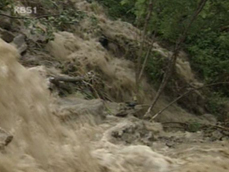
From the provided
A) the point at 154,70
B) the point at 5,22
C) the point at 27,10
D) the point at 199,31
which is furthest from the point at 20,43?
the point at 199,31

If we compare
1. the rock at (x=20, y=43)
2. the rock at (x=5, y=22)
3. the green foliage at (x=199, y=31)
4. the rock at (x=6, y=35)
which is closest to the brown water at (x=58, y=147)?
the rock at (x=20, y=43)

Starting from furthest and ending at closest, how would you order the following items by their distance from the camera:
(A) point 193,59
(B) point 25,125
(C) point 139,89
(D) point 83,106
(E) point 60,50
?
1. (A) point 193,59
2. (C) point 139,89
3. (E) point 60,50
4. (D) point 83,106
5. (B) point 25,125

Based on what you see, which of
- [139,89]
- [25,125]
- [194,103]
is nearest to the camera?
[25,125]

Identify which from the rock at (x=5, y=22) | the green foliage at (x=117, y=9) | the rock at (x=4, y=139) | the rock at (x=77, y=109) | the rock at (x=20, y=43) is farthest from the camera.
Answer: the green foliage at (x=117, y=9)

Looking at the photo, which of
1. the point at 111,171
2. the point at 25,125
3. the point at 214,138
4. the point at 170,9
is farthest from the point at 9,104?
the point at 170,9

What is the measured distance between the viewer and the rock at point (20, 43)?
18.7ft

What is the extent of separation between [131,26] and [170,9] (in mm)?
3092

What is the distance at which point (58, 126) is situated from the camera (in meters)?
3.79

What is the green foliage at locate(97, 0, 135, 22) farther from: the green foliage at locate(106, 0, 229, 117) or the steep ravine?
the steep ravine

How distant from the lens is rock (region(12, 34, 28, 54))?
5.70 metres

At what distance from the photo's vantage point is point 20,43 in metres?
5.82

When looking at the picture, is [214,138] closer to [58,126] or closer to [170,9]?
[58,126]

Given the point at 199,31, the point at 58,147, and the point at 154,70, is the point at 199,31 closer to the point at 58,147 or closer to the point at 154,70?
the point at 154,70

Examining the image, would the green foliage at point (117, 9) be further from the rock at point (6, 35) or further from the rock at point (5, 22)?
the rock at point (6, 35)
